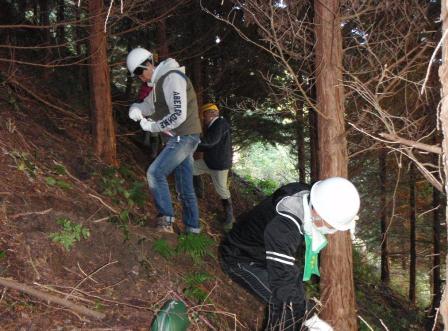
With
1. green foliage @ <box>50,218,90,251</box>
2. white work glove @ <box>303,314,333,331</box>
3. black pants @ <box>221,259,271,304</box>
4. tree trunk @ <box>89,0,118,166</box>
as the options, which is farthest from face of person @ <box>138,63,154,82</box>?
Result: white work glove @ <box>303,314,333,331</box>

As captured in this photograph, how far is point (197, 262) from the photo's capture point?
17.4 ft

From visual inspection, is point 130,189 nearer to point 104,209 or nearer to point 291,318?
point 104,209

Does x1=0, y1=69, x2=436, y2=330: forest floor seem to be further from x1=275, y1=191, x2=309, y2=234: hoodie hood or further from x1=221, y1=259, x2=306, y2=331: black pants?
x1=275, y1=191, x2=309, y2=234: hoodie hood

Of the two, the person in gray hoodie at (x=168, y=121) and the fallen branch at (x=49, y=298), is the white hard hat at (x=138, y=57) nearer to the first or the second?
the person in gray hoodie at (x=168, y=121)

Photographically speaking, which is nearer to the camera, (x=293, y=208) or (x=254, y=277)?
(x=293, y=208)

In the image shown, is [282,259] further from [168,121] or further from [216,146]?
[216,146]

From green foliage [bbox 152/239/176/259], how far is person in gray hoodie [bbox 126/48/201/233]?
12.8 inches

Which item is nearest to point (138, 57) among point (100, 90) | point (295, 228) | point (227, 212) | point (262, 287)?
point (100, 90)

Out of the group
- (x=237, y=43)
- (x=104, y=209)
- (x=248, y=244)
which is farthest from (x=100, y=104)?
(x=237, y=43)

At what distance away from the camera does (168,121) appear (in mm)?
4656

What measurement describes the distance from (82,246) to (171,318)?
149cm

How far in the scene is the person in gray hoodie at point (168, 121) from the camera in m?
4.59

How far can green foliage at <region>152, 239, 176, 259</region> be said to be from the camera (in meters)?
4.92

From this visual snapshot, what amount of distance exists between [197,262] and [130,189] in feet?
5.67
